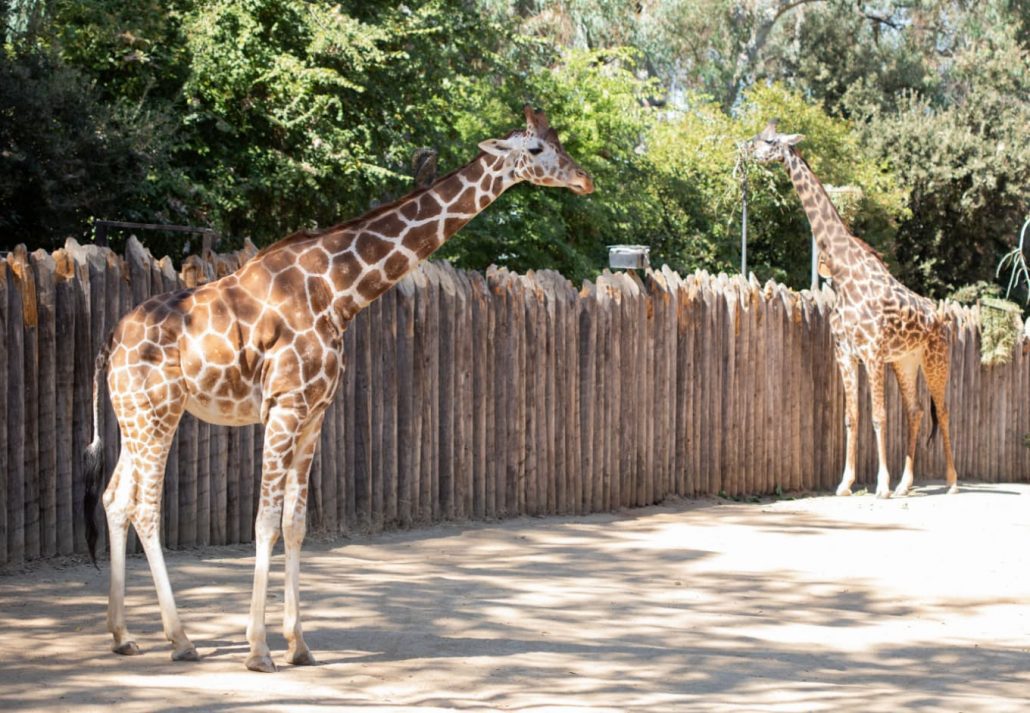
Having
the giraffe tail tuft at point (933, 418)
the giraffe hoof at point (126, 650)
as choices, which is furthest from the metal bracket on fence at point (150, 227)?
the giraffe tail tuft at point (933, 418)

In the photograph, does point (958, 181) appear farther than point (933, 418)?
Yes

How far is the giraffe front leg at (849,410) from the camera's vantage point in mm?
13211

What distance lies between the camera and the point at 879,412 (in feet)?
43.2

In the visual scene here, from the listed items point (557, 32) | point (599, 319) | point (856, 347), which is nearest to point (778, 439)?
point (856, 347)

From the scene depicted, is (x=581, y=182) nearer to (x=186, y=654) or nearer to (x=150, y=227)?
(x=186, y=654)

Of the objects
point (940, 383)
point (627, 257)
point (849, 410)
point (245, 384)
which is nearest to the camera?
point (245, 384)

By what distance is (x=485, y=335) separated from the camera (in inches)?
408

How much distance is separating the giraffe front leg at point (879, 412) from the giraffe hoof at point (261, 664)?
846 cm

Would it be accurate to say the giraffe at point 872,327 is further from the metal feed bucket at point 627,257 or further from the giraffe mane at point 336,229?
the giraffe mane at point 336,229

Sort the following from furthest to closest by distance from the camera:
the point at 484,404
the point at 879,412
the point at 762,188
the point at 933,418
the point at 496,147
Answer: the point at 762,188, the point at 933,418, the point at 879,412, the point at 484,404, the point at 496,147

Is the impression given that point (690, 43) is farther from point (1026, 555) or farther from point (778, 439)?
point (1026, 555)

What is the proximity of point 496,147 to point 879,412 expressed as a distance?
287 inches

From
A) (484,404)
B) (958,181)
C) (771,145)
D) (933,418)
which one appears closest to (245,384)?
(484,404)

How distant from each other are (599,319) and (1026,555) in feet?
12.6
